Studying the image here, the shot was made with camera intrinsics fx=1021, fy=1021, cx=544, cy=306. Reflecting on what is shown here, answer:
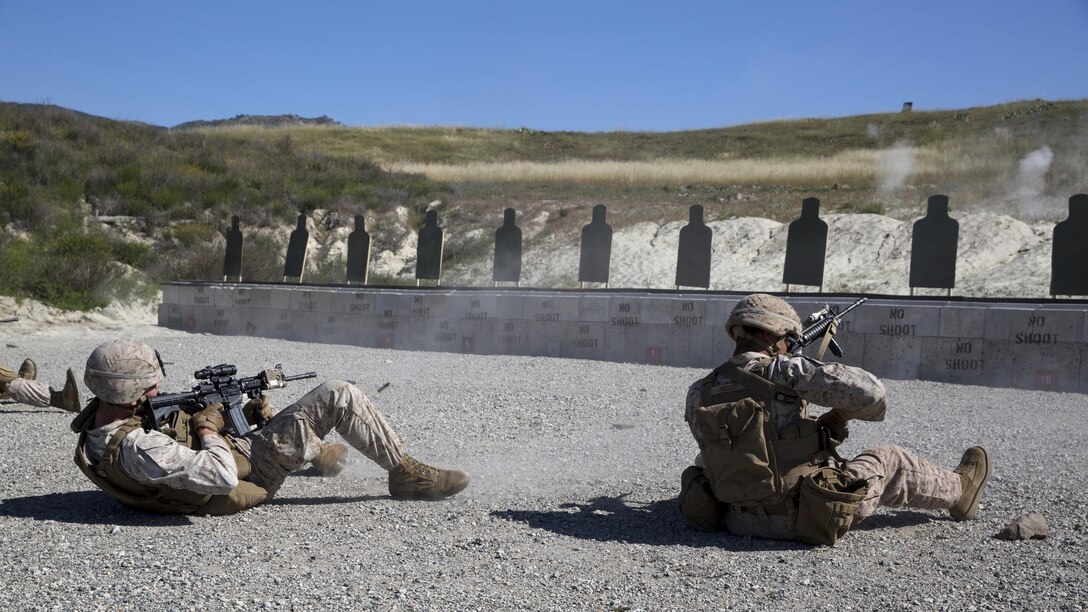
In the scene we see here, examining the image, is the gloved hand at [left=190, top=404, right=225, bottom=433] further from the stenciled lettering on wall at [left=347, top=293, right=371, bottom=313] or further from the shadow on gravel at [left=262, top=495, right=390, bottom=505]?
the stenciled lettering on wall at [left=347, top=293, right=371, bottom=313]

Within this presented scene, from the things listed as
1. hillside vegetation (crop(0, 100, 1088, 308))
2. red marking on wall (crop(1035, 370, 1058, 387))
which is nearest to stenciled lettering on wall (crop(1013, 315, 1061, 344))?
red marking on wall (crop(1035, 370, 1058, 387))

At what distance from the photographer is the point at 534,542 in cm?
440

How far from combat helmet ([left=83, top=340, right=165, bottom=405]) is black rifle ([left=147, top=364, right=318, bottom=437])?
9cm

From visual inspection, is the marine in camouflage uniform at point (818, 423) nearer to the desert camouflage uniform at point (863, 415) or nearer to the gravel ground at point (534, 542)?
the desert camouflage uniform at point (863, 415)

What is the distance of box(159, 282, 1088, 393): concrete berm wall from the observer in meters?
9.61

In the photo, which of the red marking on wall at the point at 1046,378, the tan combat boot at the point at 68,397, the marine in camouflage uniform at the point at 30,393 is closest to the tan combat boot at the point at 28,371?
the marine in camouflage uniform at the point at 30,393

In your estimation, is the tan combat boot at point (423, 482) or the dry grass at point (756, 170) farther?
the dry grass at point (756, 170)

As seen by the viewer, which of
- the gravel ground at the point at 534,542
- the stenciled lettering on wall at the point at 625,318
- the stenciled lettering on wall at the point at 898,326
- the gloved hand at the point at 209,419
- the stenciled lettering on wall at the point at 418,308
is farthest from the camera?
the stenciled lettering on wall at the point at 418,308

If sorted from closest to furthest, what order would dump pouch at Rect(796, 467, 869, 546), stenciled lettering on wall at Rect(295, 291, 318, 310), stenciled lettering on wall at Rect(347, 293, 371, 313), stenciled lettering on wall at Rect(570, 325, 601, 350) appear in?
dump pouch at Rect(796, 467, 869, 546)
stenciled lettering on wall at Rect(570, 325, 601, 350)
stenciled lettering on wall at Rect(347, 293, 371, 313)
stenciled lettering on wall at Rect(295, 291, 318, 310)

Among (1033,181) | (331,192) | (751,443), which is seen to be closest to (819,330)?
(751,443)

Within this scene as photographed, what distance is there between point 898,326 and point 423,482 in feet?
21.8

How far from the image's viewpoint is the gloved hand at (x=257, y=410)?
496 cm

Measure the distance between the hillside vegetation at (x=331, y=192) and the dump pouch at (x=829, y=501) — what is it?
15.4 m

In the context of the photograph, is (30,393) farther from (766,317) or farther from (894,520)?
(894,520)
